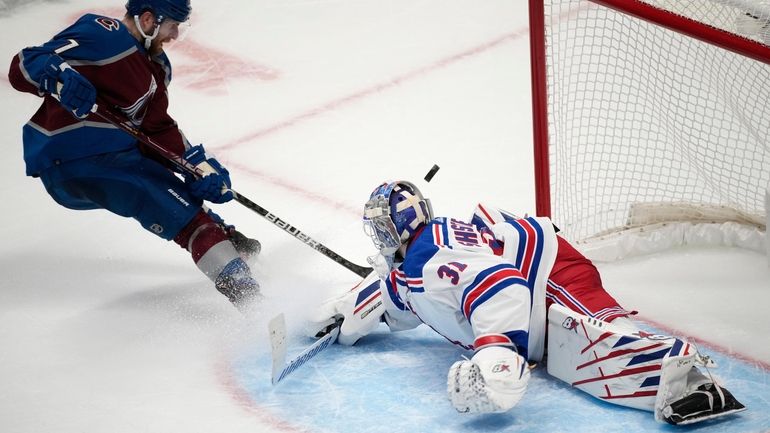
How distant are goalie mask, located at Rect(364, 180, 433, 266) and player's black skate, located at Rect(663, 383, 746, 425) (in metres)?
0.84

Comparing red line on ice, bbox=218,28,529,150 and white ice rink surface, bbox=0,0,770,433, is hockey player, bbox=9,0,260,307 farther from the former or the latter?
red line on ice, bbox=218,28,529,150

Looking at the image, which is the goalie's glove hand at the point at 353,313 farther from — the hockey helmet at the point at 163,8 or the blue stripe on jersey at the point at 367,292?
the hockey helmet at the point at 163,8

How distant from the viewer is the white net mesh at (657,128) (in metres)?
4.09

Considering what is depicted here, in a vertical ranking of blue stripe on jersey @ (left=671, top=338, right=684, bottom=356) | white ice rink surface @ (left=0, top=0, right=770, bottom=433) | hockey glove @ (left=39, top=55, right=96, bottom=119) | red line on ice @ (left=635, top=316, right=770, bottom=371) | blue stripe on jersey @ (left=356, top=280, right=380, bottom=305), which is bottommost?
white ice rink surface @ (left=0, top=0, right=770, bottom=433)

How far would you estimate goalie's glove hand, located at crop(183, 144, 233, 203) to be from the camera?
3.85m

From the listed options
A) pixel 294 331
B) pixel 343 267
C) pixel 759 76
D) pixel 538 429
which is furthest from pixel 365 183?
pixel 538 429

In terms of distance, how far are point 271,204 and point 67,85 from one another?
1.28 meters

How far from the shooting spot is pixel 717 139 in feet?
14.1

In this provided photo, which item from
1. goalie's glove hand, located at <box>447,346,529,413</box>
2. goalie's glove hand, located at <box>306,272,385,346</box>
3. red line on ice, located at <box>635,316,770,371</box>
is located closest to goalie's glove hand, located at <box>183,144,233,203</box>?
goalie's glove hand, located at <box>306,272,385,346</box>

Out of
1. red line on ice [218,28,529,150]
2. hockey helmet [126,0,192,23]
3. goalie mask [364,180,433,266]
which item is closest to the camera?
goalie mask [364,180,433,266]

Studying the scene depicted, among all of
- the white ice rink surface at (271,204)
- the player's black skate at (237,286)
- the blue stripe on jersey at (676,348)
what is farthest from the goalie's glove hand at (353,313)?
the blue stripe on jersey at (676,348)

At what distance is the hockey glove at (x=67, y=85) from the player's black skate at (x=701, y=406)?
1.96 metres

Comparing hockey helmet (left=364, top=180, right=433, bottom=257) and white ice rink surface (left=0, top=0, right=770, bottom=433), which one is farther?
white ice rink surface (left=0, top=0, right=770, bottom=433)

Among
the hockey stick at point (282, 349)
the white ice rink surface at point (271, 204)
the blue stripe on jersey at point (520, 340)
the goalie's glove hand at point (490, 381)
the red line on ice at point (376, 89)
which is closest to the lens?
the goalie's glove hand at point (490, 381)
